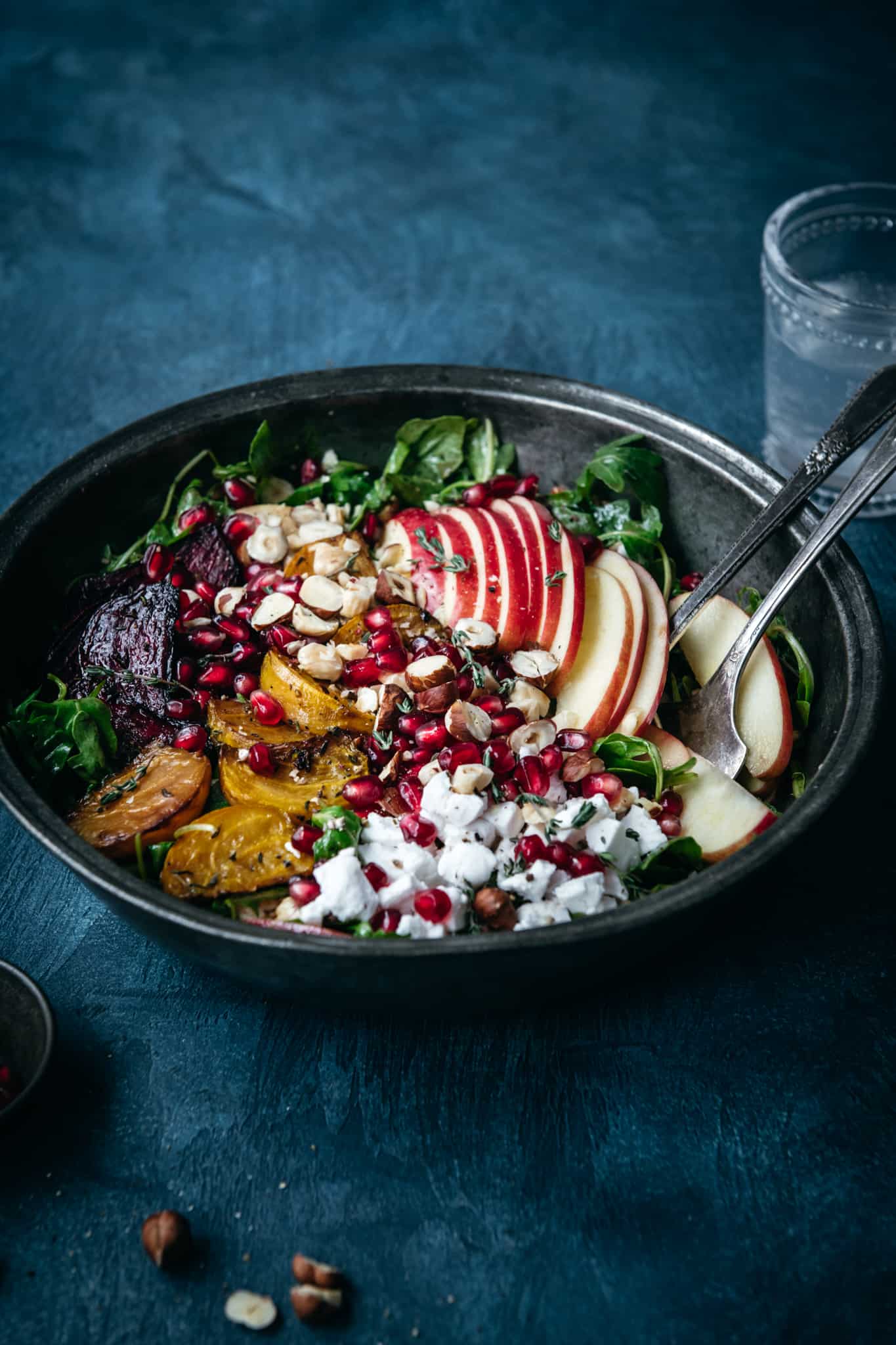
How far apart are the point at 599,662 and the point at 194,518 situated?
1271 mm

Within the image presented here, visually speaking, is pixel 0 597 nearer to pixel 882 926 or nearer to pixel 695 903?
pixel 695 903

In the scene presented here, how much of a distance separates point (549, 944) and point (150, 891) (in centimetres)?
81

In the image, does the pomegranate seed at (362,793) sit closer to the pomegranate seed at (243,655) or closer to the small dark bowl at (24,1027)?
the pomegranate seed at (243,655)

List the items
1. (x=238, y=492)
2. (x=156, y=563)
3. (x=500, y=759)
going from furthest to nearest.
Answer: (x=238, y=492)
(x=156, y=563)
(x=500, y=759)

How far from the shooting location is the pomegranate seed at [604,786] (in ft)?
8.99

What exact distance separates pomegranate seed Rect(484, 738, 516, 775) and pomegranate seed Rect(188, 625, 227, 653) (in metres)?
0.83

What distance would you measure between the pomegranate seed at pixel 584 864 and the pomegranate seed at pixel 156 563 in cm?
144

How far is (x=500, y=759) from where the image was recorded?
281 cm

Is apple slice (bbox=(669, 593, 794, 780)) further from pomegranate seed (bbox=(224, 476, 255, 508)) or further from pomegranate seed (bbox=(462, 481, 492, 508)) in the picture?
pomegranate seed (bbox=(224, 476, 255, 508))

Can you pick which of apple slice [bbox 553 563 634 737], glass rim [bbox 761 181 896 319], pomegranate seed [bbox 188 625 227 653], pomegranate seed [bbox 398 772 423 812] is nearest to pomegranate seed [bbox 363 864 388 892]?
pomegranate seed [bbox 398 772 423 812]

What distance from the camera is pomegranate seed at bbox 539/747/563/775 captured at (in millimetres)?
2838

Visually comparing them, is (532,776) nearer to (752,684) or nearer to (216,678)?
(752,684)

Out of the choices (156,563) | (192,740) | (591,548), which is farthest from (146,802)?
(591,548)

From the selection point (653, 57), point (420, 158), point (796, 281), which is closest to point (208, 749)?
point (796, 281)
